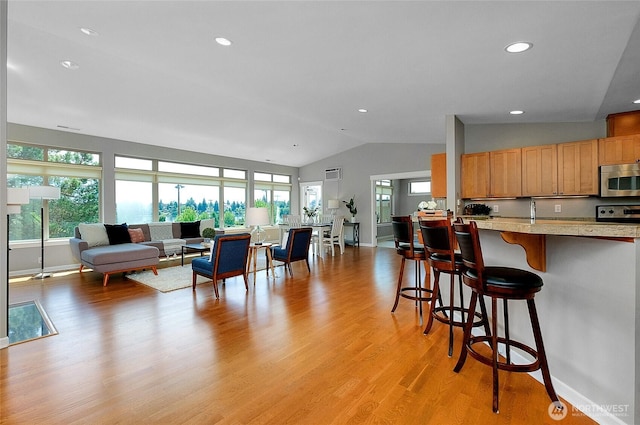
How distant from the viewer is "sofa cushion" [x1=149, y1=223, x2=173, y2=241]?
689 centimetres

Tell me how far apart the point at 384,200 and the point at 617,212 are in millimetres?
7109

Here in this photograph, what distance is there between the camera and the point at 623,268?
1542 millimetres

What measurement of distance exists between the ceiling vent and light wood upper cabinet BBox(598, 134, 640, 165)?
6457 mm

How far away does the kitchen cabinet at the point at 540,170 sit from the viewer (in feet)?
15.1

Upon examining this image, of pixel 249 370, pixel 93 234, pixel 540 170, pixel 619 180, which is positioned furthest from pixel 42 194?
pixel 619 180

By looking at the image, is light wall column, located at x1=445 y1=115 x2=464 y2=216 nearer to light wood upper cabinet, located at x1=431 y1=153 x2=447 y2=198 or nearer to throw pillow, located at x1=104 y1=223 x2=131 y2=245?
light wood upper cabinet, located at x1=431 y1=153 x2=447 y2=198

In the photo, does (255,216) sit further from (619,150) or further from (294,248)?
(619,150)

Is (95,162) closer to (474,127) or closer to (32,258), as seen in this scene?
(32,258)

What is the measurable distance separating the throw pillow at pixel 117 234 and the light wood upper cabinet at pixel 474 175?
6376 millimetres

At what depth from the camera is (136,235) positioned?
6.38 m

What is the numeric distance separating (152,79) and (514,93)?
4.81 meters

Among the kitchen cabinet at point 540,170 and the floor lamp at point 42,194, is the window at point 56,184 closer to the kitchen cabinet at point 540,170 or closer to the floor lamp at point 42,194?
the floor lamp at point 42,194

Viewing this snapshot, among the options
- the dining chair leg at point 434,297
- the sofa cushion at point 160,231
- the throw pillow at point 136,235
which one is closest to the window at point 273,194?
the sofa cushion at point 160,231

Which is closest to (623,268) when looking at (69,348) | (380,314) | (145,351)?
(380,314)
